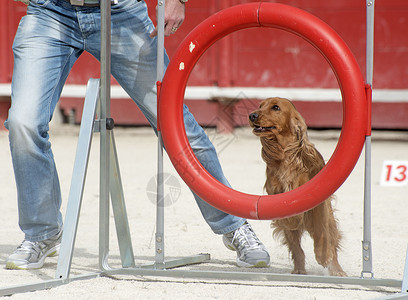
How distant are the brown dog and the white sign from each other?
9.29ft

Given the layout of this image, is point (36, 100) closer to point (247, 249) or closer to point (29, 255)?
point (29, 255)

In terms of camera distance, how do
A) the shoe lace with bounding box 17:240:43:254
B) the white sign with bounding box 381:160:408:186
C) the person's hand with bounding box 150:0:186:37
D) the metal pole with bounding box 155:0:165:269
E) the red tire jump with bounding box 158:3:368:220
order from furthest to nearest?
the white sign with bounding box 381:160:408:186 < the shoe lace with bounding box 17:240:43:254 < the person's hand with bounding box 150:0:186:37 < the metal pole with bounding box 155:0:165:269 < the red tire jump with bounding box 158:3:368:220

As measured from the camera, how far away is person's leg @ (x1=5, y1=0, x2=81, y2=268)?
3113 millimetres

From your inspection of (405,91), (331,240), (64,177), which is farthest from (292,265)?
(405,91)

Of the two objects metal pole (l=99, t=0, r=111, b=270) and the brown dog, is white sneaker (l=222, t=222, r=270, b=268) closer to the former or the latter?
the brown dog

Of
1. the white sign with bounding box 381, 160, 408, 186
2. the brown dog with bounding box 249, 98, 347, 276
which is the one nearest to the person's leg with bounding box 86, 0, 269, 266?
the brown dog with bounding box 249, 98, 347, 276

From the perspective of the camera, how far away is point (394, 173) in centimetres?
647

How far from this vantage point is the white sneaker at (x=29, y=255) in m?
3.30

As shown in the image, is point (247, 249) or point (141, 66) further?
point (247, 249)

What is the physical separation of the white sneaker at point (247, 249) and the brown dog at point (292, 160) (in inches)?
9.3

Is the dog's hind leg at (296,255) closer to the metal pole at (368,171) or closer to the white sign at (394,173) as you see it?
the metal pole at (368,171)

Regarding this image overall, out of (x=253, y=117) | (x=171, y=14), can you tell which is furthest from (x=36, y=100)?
(x=253, y=117)

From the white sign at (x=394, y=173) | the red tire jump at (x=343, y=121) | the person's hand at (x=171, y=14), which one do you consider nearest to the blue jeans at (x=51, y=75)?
the person's hand at (x=171, y=14)

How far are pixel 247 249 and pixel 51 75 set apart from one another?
110cm
